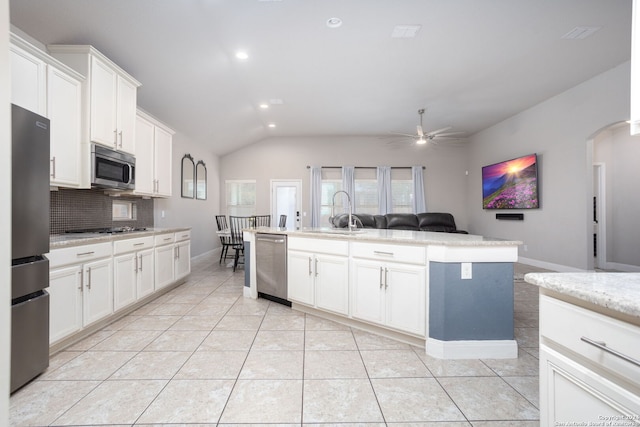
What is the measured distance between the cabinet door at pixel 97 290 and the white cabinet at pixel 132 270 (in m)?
0.08

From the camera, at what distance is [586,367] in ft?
2.44

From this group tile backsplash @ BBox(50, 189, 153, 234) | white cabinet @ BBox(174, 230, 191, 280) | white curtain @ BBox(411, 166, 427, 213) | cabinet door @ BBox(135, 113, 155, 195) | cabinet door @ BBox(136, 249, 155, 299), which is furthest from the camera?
white curtain @ BBox(411, 166, 427, 213)

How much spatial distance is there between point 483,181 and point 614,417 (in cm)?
680

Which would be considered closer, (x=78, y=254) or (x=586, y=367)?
(x=586, y=367)

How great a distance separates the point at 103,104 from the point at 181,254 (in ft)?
6.64

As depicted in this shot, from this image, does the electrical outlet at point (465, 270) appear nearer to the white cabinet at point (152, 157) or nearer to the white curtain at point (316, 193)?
the white cabinet at point (152, 157)

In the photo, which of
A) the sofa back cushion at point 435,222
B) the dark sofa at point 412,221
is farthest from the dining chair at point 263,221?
the sofa back cushion at point 435,222

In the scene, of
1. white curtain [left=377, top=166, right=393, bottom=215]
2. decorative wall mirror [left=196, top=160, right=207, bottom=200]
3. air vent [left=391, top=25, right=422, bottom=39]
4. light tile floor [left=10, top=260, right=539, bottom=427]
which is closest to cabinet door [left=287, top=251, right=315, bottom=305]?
light tile floor [left=10, top=260, right=539, bottom=427]

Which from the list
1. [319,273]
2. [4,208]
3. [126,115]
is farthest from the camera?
[126,115]

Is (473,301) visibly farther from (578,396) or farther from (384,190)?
(384,190)

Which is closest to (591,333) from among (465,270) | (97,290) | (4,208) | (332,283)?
(465,270)

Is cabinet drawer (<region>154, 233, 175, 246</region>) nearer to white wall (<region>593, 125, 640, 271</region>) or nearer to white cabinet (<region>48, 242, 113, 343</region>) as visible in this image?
white cabinet (<region>48, 242, 113, 343</region>)

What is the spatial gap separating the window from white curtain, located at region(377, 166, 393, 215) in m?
3.48

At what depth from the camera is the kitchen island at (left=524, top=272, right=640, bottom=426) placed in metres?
0.64
